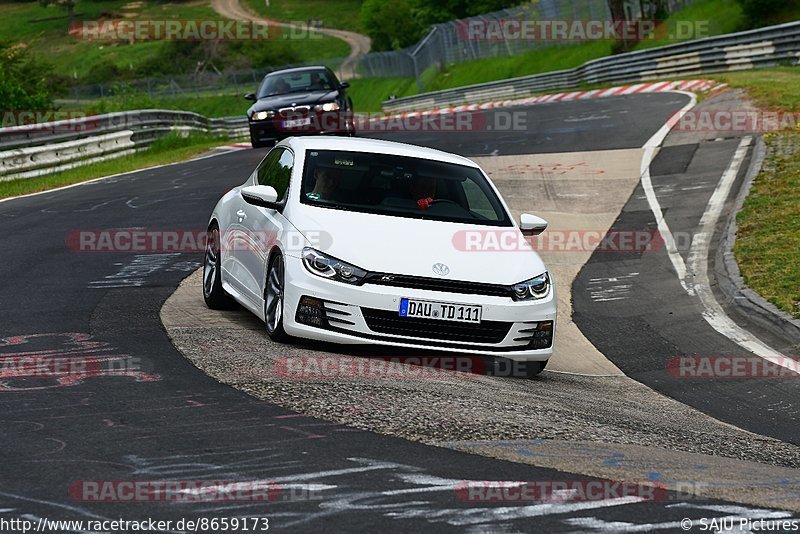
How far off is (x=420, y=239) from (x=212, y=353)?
175 cm

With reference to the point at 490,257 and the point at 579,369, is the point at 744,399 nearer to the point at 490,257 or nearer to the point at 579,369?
the point at 579,369

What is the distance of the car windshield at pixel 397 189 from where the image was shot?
9820 millimetres

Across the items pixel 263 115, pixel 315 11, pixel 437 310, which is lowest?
pixel 437 310

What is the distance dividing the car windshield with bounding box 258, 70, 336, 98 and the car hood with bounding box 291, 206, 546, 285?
18.4m

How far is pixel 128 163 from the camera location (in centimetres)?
A: 2897

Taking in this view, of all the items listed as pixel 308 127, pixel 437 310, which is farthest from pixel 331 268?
pixel 308 127

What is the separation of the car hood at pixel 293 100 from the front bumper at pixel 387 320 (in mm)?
18402

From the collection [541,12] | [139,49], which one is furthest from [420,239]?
[139,49]

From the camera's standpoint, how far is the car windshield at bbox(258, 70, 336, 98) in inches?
1090

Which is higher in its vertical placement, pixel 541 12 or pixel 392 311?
pixel 541 12

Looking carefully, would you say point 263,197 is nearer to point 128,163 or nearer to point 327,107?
point 327,107

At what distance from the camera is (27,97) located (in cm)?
3991

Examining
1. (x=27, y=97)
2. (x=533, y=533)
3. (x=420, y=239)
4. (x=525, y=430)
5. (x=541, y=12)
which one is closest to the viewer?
(x=533, y=533)

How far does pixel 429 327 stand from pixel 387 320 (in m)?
0.30
